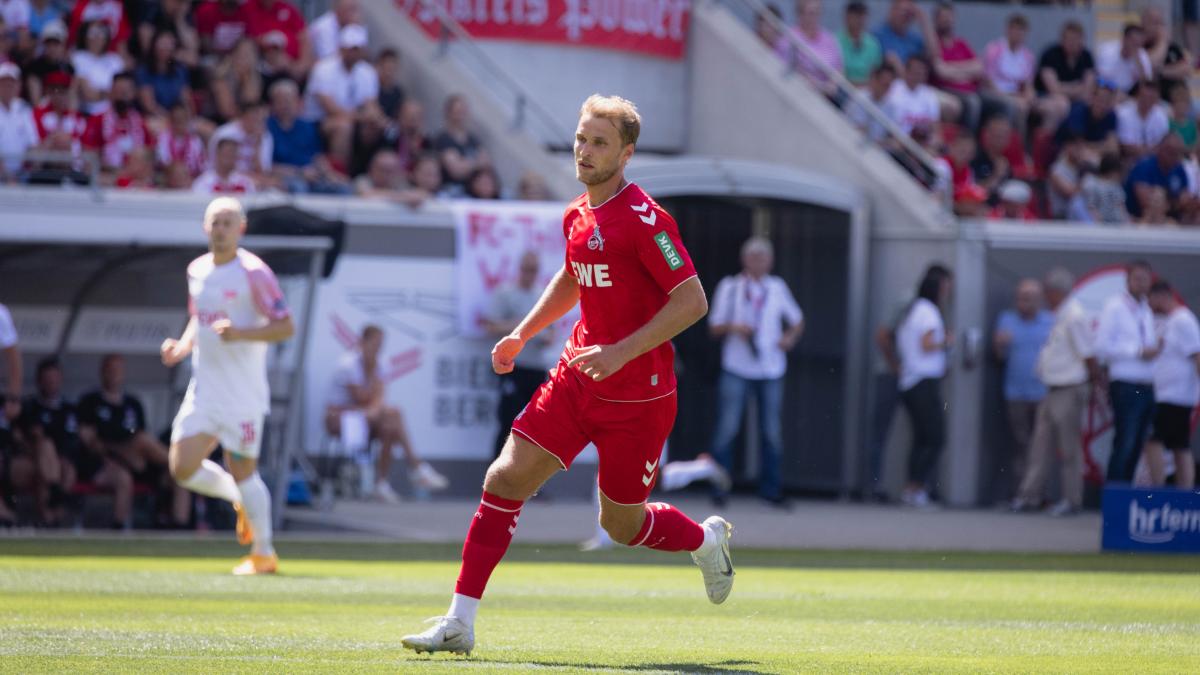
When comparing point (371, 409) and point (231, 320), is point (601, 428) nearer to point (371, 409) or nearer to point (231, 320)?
point (231, 320)

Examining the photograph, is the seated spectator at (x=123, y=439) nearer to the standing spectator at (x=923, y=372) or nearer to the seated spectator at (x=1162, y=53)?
the standing spectator at (x=923, y=372)

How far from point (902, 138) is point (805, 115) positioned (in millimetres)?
1243

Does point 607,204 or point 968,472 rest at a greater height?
point 607,204

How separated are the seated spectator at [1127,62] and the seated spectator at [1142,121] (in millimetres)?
737

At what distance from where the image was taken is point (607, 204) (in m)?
7.64

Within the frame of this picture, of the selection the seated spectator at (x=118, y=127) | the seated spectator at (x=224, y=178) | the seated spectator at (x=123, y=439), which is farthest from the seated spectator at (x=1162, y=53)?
the seated spectator at (x=123, y=439)

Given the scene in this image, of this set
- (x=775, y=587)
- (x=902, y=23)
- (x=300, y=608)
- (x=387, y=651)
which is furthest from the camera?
(x=902, y=23)

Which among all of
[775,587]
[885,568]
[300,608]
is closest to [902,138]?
[885,568]

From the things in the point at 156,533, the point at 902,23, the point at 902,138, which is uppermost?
the point at 902,23

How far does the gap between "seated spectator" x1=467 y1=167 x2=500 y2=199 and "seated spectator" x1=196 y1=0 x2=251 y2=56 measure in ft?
9.51

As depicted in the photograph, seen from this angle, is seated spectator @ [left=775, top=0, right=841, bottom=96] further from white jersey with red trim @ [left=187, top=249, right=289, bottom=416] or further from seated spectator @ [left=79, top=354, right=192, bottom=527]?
white jersey with red trim @ [left=187, top=249, right=289, bottom=416]

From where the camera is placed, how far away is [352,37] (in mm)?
20016

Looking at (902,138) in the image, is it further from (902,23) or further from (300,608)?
(300,608)

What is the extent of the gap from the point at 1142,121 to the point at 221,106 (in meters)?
10.9
